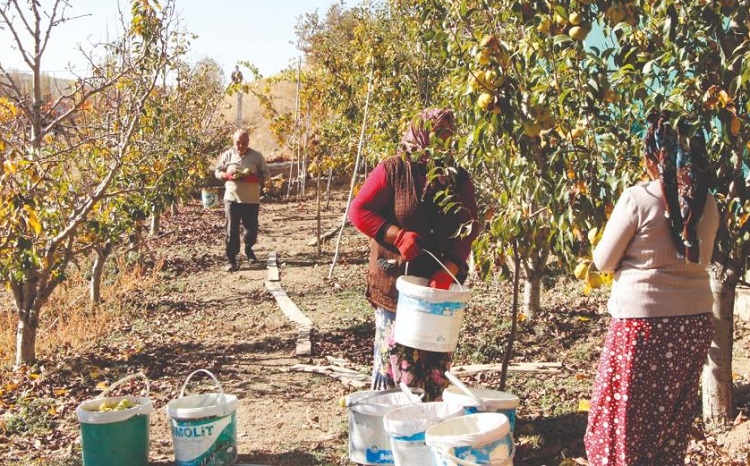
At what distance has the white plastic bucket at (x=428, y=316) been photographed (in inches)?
134

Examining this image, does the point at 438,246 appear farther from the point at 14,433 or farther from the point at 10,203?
the point at 14,433

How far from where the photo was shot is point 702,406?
13.8 feet

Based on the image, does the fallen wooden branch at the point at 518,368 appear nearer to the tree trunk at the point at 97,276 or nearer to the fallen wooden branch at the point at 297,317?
the fallen wooden branch at the point at 297,317

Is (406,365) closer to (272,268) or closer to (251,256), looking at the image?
(272,268)

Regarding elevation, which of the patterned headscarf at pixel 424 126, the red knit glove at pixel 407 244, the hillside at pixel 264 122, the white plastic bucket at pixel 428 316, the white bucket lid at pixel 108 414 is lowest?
the white bucket lid at pixel 108 414

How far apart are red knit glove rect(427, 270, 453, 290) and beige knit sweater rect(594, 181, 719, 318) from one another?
1.01m

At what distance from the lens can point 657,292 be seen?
286cm

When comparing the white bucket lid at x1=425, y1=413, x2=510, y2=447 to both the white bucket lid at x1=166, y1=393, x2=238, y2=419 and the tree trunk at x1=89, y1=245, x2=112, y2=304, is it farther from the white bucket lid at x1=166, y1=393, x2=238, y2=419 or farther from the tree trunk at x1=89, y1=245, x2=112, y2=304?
the tree trunk at x1=89, y1=245, x2=112, y2=304

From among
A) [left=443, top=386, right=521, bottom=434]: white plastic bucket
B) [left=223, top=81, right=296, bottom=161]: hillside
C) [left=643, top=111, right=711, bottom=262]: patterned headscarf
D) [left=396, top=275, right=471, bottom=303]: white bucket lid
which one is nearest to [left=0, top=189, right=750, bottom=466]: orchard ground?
[left=443, top=386, right=521, bottom=434]: white plastic bucket

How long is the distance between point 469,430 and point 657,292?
931mm

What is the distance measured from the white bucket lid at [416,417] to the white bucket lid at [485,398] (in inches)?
2.0

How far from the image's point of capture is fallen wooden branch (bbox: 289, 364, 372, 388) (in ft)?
17.4

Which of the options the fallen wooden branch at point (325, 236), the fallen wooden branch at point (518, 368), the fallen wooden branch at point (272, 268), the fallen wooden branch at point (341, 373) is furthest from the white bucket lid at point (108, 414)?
the fallen wooden branch at point (325, 236)

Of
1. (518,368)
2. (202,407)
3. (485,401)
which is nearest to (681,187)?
(485,401)
